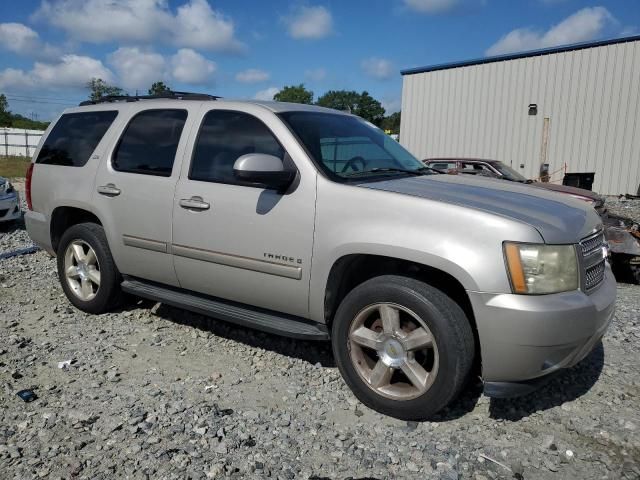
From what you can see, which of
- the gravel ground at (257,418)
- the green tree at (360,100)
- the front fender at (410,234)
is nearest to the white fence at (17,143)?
the gravel ground at (257,418)

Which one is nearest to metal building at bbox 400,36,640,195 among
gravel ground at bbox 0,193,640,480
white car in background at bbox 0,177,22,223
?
gravel ground at bbox 0,193,640,480

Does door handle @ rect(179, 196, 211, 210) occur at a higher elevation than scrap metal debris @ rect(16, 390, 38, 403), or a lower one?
higher

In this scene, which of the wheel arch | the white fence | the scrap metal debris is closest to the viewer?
the scrap metal debris

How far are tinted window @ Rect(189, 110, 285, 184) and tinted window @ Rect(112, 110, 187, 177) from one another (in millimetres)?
250

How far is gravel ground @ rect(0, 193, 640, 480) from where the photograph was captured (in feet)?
8.67

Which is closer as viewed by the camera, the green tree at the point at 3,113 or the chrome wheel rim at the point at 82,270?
the chrome wheel rim at the point at 82,270

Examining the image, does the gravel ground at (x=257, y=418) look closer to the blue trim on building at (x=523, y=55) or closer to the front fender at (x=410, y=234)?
the front fender at (x=410, y=234)

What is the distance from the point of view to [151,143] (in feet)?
13.8

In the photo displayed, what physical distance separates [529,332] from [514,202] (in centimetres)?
80

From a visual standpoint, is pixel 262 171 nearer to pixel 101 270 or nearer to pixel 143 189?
pixel 143 189

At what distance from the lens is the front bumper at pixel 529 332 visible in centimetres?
263

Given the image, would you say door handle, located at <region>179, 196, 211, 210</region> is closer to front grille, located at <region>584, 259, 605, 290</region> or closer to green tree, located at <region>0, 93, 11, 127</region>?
front grille, located at <region>584, 259, 605, 290</region>

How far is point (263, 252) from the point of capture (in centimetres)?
344

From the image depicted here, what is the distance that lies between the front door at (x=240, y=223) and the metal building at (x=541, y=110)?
1724cm
